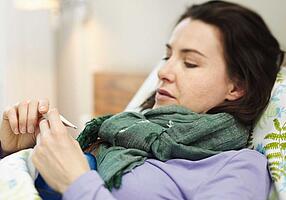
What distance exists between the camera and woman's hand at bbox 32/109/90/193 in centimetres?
85

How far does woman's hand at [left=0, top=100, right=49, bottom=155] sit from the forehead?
40 centimetres

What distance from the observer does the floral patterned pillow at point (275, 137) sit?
1.03m

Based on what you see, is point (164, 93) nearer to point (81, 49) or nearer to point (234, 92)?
point (234, 92)

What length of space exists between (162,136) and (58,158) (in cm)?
28

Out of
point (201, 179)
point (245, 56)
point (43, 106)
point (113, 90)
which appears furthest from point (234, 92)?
point (113, 90)

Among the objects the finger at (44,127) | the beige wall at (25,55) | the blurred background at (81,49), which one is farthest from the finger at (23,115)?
the beige wall at (25,55)

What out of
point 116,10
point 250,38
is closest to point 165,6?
point 116,10

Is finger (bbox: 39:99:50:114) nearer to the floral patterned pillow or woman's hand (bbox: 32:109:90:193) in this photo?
woman's hand (bbox: 32:109:90:193)

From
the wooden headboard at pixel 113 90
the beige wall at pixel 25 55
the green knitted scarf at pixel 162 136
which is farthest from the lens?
the beige wall at pixel 25 55

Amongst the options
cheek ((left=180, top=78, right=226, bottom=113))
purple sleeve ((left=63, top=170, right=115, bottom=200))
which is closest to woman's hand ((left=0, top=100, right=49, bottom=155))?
purple sleeve ((left=63, top=170, right=115, bottom=200))

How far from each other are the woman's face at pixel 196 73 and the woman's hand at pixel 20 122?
32 cm

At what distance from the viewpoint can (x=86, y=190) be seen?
2.68 ft

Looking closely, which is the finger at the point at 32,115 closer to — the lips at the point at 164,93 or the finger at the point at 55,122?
the finger at the point at 55,122

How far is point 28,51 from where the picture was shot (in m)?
2.62
